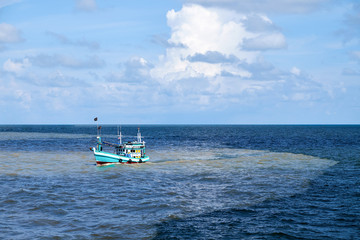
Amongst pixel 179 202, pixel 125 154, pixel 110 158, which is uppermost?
pixel 125 154

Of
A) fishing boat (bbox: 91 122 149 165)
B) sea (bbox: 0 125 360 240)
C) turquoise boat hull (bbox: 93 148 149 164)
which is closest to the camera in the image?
sea (bbox: 0 125 360 240)

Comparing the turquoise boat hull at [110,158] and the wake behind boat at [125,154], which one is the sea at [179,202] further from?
the wake behind boat at [125,154]

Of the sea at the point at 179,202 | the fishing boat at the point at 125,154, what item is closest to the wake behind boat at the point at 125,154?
the fishing boat at the point at 125,154

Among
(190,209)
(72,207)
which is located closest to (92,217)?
(72,207)

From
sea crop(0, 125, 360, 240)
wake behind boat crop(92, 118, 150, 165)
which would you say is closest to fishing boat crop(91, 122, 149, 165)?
wake behind boat crop(92, 118, 150, 165)

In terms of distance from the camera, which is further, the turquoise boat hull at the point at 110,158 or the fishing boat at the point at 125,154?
the fishing boat at the point at 125,154

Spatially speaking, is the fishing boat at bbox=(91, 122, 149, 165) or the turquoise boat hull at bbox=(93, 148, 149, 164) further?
the fishing boat at bbox=(91, 122, 149, 165)

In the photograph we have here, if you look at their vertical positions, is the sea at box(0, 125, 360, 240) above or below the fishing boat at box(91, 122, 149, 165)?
below

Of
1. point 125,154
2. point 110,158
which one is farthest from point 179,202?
point 125,154

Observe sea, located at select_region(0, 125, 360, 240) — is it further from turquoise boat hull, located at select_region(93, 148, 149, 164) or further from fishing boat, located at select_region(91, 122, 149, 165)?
fishing boat, located at select_region(91, 122, 149, 165)

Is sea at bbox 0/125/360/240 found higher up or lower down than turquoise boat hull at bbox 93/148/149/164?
lower down

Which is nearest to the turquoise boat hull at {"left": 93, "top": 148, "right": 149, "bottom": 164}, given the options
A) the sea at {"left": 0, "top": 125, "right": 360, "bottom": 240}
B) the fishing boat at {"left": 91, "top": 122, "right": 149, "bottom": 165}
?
the fishing boat at {"left": 91, "top": 122, "right": 149, "bottom": 165}

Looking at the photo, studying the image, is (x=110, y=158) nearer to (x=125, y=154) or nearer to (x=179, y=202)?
(x=125, y=154)

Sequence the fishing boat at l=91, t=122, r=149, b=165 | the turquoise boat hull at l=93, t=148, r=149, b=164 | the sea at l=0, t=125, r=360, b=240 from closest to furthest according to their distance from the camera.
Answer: the sea at l=0, t=125, r=360, b=240, the turquoise boat hull at l=93, t=148, r=149, b=164, the fishing boat at l=91, t=122, r=149, b=165
